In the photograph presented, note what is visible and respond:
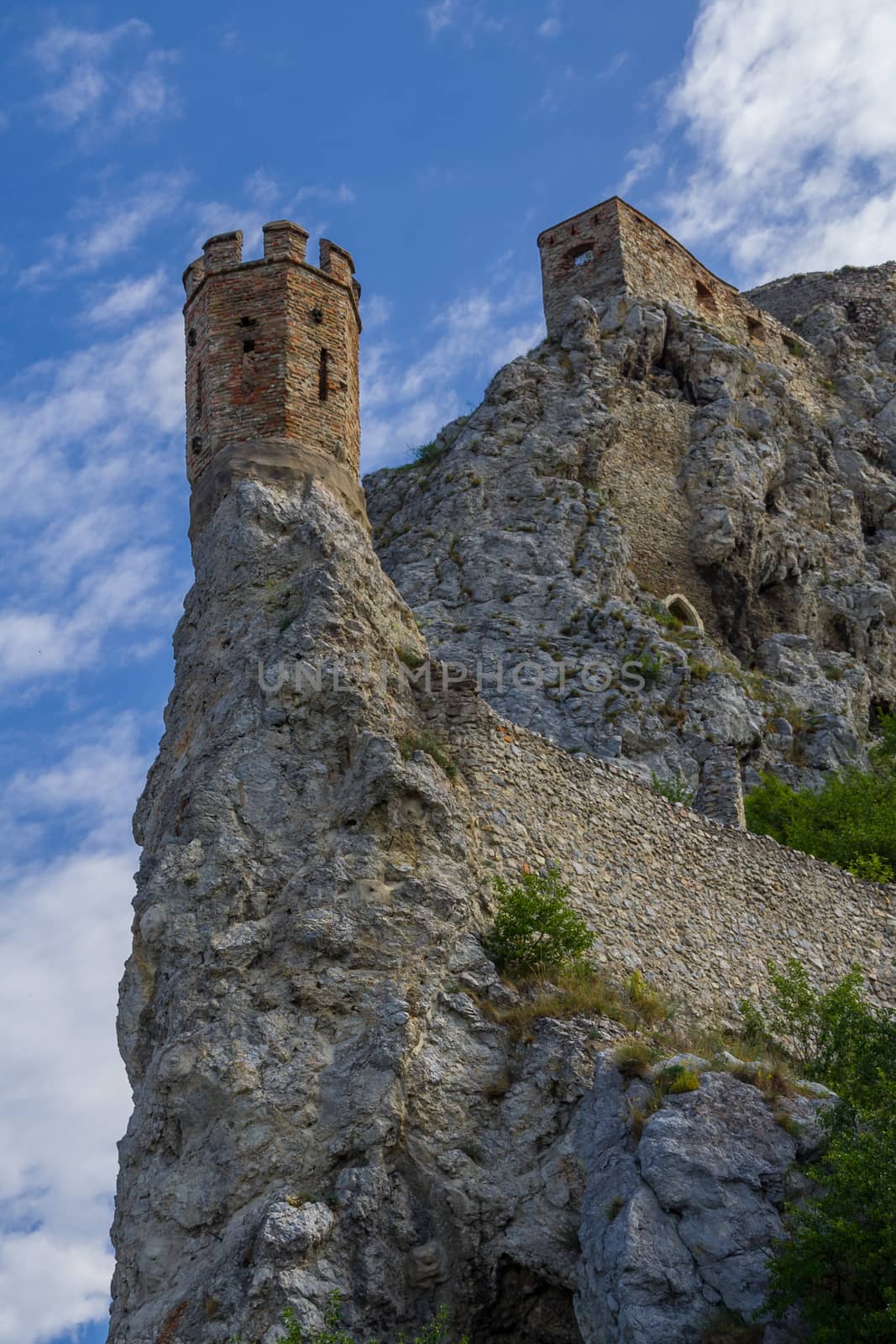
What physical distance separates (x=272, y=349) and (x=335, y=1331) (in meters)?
12.4

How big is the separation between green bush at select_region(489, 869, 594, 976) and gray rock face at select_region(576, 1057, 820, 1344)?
5.87 feet

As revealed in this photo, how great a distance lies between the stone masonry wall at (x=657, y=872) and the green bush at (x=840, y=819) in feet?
9.44

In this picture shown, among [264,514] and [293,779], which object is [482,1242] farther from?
[264,514]

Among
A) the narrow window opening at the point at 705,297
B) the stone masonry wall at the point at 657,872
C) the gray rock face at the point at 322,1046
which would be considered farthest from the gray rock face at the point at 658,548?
the gray rock face at the point at 322,1046

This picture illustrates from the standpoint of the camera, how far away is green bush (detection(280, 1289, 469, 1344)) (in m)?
12.3

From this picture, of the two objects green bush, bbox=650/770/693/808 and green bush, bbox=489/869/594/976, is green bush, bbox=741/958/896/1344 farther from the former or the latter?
green bush, bbox=650/770/693/808

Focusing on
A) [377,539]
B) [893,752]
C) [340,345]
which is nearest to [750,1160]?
[340,345]

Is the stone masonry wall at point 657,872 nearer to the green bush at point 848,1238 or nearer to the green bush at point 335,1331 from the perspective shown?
the green bush at point 848,1238

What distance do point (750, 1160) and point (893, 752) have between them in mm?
18082

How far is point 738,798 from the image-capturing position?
2395 centimetres

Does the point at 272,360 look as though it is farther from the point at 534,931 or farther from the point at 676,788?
the point at 676,788

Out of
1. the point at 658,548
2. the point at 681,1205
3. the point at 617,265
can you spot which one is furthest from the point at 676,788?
the point at 617,265

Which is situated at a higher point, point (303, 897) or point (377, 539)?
point (377, 539)

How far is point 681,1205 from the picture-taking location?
1355 centimetres
